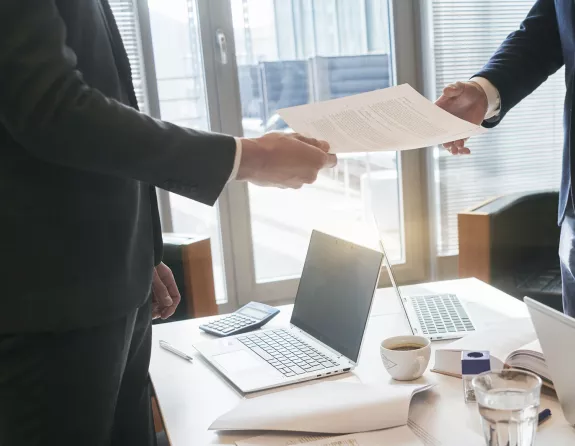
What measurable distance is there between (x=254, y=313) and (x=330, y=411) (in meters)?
0.66

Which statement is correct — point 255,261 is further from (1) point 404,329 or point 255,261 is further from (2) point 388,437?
(2) point 388,437

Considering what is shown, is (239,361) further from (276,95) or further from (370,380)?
(276,95)

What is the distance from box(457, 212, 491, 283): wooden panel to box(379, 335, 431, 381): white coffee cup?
5.07 ft

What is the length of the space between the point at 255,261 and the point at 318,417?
7.22 feet

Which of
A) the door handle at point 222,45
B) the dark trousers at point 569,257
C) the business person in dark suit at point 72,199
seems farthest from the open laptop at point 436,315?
the door handle at point 222,45

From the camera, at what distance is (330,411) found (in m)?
0.94

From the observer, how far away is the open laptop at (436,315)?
1341 mm

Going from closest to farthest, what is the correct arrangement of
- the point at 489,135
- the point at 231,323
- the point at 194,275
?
the point at 231,323, the point at 194,275, the point at 489,135

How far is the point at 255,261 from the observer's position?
10.3 ft

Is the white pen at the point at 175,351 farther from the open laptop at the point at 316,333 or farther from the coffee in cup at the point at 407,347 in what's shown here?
the coffee in cup at the point at 407,347

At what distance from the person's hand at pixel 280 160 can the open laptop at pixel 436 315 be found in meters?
0.25

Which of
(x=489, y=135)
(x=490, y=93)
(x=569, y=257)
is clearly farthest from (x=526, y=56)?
(x=489, y=135)

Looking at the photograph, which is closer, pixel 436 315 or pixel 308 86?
pixel 436 315

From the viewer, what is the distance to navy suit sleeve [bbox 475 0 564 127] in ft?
5.30
